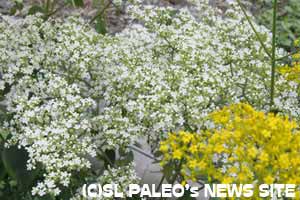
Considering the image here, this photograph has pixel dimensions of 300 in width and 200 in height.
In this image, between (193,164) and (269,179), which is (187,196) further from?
(269,179)

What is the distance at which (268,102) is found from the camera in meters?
2.68

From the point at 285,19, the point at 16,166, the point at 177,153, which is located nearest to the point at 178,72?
the point at 177,153

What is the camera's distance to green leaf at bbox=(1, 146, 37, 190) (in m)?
2.40

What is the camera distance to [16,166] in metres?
2.43

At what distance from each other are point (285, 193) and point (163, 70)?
895 mm

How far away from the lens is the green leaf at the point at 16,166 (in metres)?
2.40

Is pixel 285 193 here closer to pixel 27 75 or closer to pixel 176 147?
pixel 176 147

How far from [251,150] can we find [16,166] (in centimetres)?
102

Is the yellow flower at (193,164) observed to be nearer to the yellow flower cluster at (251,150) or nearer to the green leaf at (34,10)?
the yellow flower cluster at (251,150)

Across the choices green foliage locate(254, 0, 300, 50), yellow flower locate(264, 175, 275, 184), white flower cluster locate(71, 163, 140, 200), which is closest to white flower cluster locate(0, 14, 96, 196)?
white flower cluster locate(71, 163, 140, 200)

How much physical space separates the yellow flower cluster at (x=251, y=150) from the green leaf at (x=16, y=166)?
669mm

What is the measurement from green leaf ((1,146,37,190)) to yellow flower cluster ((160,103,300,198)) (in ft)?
2.19

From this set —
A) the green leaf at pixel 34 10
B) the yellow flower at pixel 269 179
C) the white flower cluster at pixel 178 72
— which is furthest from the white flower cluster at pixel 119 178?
the green leaf at pixel 34 10

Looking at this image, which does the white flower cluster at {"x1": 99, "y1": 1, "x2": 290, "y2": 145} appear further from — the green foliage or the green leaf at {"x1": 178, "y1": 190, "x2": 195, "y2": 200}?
the green foliage
